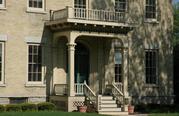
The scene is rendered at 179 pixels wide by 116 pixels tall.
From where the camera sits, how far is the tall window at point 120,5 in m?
36.5

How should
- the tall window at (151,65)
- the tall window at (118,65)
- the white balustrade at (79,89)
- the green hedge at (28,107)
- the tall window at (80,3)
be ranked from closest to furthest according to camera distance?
the green hedge at (28,107)
the white balustrade at (79,89)
the tall window at (80,3)
the tall window at (118,65)
the tall window at (151,65)

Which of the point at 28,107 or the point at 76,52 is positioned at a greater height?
the point at 76,52

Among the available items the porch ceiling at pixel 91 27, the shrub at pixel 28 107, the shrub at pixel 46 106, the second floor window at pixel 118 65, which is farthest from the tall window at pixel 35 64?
the second floor window at pixel 118 65

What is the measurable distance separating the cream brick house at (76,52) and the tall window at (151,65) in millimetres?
73

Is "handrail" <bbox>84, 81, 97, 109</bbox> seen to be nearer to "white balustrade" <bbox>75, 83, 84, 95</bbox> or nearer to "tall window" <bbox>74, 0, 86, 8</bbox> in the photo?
"white balustrade" <bbox>75, 83, 84, 95</bbox>

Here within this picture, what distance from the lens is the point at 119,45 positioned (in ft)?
119

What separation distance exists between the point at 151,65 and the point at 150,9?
4180 millimetres

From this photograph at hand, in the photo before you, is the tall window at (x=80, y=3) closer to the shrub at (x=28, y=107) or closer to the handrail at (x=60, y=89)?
the handrail at (x=60, y=89)

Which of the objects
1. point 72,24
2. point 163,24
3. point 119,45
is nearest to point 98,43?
point 119,45

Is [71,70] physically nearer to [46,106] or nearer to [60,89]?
[60,89]

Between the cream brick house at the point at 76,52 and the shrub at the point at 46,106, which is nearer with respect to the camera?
the shrub at the point at 46,106

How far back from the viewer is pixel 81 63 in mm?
34812

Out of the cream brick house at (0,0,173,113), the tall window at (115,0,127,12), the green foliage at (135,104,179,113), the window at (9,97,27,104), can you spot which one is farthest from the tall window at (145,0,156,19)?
the window at (9,97,27,104)

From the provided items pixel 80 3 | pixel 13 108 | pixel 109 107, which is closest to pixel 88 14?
pixel 80 3
